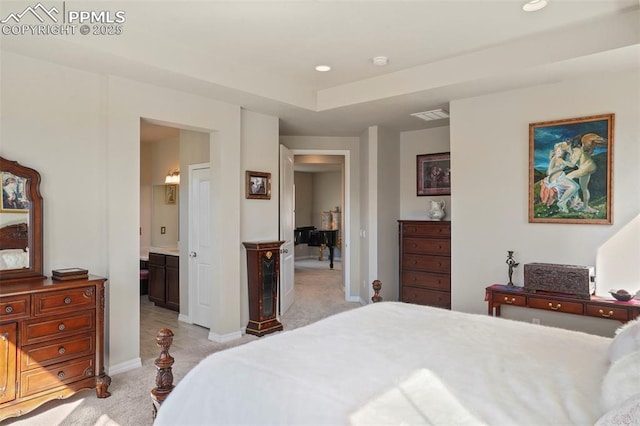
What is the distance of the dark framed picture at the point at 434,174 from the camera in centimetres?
564

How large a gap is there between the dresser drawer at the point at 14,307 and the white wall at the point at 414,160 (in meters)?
4.65

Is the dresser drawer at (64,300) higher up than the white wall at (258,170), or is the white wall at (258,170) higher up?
the white wall at (258,170)

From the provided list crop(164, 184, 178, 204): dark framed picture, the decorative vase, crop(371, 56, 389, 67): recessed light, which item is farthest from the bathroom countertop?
crop(371, 56, 389, 67): recessed light

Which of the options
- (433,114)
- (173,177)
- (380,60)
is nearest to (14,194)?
(380,60)

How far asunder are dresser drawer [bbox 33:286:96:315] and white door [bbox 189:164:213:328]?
179 centimetres

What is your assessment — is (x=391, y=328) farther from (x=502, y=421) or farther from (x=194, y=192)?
(x=194, y=192)

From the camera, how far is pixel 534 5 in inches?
109

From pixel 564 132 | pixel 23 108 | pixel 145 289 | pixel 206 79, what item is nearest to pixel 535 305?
pixel 564 132

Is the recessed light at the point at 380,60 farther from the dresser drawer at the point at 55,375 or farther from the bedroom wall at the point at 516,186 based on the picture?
the dresser drawer at the point at 55,375

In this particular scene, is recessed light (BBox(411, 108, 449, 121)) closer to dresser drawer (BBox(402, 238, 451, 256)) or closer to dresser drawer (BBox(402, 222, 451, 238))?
dresser drawer (BBox(402, 222, 451, 238))

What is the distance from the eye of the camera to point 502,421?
127 centimetres

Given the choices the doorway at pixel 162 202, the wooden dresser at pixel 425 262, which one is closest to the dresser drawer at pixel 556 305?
the wooden dresser at pixel 425 262

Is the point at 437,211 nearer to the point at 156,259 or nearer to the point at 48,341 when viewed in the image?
the point at 156,259

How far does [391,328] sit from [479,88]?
266 centimetres
